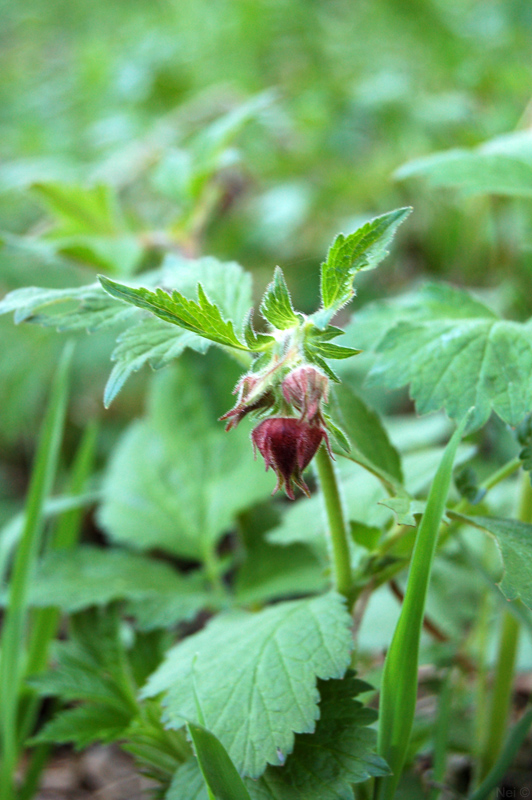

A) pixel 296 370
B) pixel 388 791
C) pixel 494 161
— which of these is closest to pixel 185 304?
pixel 296 370

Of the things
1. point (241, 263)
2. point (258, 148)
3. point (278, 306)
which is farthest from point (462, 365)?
point (258, 148)

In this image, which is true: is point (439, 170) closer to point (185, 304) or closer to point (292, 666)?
point (185, 304)

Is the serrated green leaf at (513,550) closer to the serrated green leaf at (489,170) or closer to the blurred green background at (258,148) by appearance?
the serrated green leaf at (489,170)

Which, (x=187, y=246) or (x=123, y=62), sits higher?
(x=123, y=62)

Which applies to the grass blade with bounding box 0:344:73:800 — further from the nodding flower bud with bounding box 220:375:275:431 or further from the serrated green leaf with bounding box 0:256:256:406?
the nodding flower bud with bounding box 220:375:275:431

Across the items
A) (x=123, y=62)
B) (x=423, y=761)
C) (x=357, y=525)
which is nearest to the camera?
(x=357, y=525)

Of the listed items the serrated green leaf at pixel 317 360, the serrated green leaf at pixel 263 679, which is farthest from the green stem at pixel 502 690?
the serrated green leaf at pixel 317 360

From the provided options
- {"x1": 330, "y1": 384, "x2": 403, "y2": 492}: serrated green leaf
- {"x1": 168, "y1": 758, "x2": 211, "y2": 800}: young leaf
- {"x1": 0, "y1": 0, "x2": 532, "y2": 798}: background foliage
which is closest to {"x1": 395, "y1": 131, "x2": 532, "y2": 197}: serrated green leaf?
{"x1": 0, "y1": 0, "x2": 532, "y2": 798}: background foliage
